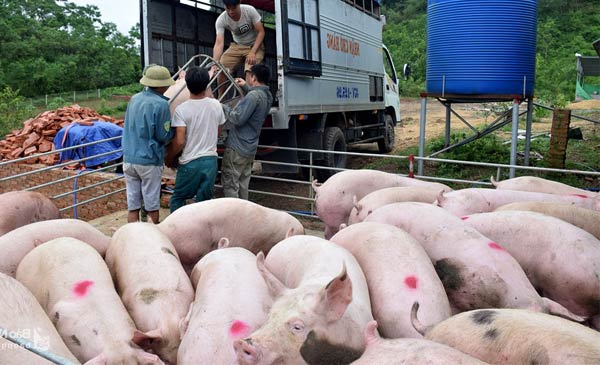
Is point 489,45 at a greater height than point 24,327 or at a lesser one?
greater

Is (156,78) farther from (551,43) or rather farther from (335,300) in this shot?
(551,43)

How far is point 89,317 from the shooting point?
248 cm

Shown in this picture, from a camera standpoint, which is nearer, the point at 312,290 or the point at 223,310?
the point at 312,290

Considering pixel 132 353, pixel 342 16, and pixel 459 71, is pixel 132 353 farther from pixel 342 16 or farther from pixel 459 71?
pixel 342 16

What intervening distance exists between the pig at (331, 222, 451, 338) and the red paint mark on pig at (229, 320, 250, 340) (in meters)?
0.67

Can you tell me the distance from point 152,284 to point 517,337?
1745mm

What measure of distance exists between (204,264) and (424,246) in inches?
51.4

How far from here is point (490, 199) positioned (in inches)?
174

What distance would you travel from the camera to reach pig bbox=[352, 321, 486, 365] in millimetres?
1807

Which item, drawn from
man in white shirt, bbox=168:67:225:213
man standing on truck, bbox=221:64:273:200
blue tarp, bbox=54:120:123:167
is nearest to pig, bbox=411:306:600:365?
man in white shirt, bbox=168:67:225:213

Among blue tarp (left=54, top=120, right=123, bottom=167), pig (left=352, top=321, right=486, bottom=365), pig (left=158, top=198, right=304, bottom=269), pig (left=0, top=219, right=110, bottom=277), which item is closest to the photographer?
pig (left=352, top=321, right=486, bottom=365)

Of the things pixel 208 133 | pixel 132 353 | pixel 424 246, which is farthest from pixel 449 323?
pixel 208 133

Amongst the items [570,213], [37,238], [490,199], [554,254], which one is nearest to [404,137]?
[490,199]

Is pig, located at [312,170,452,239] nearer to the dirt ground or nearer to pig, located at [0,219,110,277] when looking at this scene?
the dirt ground
